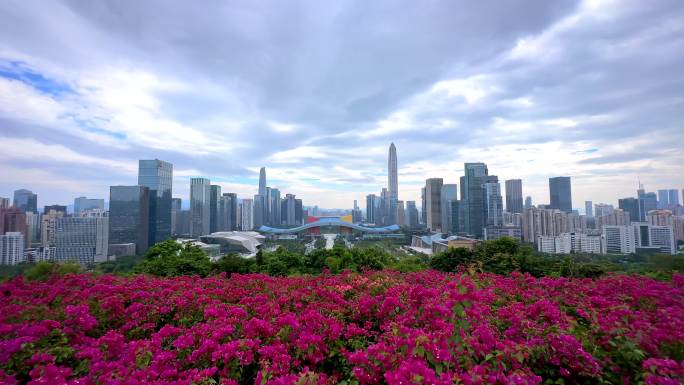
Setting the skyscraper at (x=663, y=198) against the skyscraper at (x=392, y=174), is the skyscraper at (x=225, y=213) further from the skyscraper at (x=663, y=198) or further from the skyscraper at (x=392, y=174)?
the skyscraper at (x=663, y=198)

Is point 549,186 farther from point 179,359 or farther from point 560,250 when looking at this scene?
point 179,359

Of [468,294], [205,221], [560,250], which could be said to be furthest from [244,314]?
[205,221]

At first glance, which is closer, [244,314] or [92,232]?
[244,314]

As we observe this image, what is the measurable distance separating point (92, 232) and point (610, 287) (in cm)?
5773

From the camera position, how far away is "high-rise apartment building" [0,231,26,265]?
3494 centimetres

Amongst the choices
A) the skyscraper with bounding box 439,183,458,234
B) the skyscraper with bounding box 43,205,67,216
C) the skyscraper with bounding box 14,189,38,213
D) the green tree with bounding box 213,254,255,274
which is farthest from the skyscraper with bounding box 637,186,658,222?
the skyscraper with bounding box 14,189,38,213

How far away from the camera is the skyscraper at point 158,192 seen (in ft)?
176

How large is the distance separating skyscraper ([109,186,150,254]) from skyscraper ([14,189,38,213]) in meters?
22.6

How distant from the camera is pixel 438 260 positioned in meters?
9.60

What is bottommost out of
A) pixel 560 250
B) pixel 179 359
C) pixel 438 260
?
pixel 560 250

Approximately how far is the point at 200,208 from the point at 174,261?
69114 millimetres

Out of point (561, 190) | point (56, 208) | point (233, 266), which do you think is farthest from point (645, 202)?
point (56, 208)

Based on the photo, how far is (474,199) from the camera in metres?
61.2

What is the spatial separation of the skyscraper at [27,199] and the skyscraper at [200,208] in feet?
87.5
